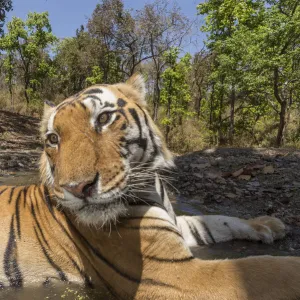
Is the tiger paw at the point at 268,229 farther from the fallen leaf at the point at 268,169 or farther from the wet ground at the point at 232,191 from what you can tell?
the fallen leaf at the point at 268,169

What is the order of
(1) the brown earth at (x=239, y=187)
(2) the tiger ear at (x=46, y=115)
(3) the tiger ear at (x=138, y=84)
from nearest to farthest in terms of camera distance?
(2) the tiger ear at (x=46, y=115)
(3) the tiger ear at (x=138, y=84)
(1) the brown earth at (x=239, y=187)

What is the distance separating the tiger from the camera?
166 centimetres

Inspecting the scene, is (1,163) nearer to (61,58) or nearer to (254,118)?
(254,118)

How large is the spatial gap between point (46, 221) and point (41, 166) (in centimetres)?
40

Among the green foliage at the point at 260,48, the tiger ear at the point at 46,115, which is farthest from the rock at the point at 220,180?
the green foliage at the point at 260,48

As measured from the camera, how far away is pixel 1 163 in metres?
7.63

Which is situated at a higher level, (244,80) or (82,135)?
(244,80)

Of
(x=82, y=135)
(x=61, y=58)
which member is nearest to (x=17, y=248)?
(x=82, y=135)

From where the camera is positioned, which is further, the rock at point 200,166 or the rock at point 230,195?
the rock at point 200,166

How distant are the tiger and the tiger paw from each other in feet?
3.30

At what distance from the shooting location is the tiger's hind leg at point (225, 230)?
289cm

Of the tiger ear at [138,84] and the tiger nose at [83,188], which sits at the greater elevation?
the tiger ear at [138,84]

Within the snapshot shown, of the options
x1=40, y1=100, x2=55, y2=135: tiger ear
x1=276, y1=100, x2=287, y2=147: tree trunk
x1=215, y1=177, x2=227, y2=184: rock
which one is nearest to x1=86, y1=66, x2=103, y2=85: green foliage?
x1=276, y1=100, x2=287, y2=147: tree trunk

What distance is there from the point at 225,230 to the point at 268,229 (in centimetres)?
39
